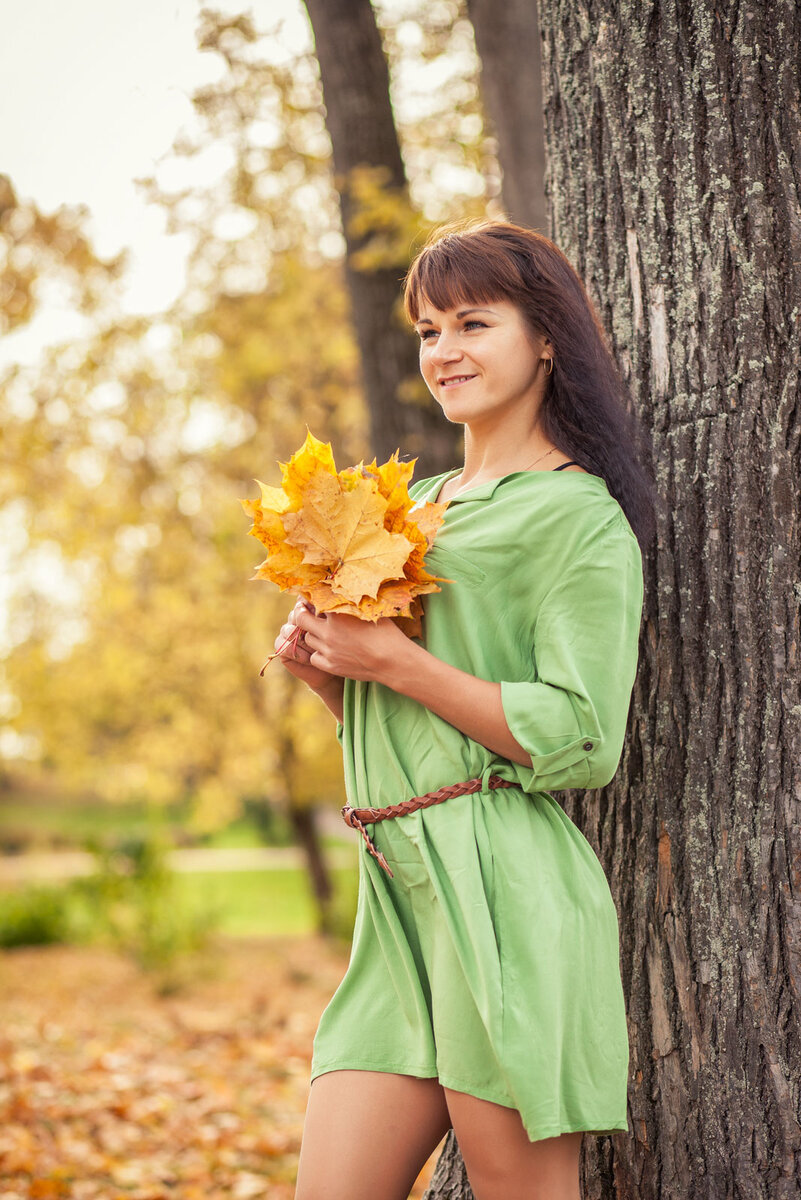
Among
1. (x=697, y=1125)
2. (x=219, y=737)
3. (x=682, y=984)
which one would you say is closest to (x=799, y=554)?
(x=682, y=984)

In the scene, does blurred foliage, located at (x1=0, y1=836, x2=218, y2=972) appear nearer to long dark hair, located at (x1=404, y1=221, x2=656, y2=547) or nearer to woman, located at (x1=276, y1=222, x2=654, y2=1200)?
woman, located at (x1=276, y1=222, x2=654, y2=1200)

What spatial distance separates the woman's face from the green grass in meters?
10.1

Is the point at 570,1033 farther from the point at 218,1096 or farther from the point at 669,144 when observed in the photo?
the point at 218,1096

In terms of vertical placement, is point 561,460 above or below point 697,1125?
above

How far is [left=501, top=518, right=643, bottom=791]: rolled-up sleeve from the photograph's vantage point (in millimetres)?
1805

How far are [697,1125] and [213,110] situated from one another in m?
5.78

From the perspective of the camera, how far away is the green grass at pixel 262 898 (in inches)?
583

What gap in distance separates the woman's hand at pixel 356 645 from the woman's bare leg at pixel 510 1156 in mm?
759

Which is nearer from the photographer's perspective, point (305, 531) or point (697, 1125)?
point (305, 531)

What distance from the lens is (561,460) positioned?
82.8 inches

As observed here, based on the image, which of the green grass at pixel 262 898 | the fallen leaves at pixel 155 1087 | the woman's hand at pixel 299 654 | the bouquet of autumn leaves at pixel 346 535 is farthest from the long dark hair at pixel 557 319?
the green grass at pixel 262 898

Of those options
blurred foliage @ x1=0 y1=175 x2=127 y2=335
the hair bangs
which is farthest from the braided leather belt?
blurred foliage @ x1=0 y1=175 x2=127 y2=335

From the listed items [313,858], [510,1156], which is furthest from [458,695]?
[313,858]

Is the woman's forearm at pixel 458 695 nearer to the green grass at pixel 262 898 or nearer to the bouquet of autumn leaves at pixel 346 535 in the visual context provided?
the bouquet of autumn leaves at pixel 346 535
